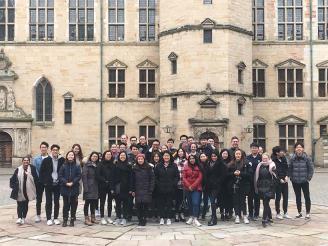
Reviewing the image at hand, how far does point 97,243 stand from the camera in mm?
10000

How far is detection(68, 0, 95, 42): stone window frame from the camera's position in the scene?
101 ft

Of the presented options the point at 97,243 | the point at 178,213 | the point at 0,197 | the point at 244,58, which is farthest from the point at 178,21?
the point at 97,243

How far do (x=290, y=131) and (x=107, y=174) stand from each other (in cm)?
2084

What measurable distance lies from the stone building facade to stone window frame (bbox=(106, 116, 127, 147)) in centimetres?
6

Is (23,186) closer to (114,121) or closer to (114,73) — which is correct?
(114,121)

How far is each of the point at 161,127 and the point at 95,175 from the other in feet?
54.1

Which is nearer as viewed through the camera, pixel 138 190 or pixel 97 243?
pixel 97 243

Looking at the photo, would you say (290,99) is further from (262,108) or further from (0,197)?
(0,197)

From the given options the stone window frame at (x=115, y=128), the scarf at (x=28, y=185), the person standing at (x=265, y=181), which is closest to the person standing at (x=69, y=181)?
the scarf at (x=28, y=185)

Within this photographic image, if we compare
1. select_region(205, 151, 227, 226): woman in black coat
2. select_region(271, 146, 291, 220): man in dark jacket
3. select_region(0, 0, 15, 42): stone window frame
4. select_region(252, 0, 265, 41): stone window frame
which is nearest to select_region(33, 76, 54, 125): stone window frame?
select_region(0, 0, 15, 42): stone window frame

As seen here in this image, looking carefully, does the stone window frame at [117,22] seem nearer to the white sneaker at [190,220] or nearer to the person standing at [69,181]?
the person standing at [69,181]

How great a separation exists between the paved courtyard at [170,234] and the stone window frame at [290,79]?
750 inches

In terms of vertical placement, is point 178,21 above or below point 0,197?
above

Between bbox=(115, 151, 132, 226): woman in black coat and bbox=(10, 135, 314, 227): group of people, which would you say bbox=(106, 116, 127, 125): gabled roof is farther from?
bbox=(115, 151, 132, 226): woman in black coat
